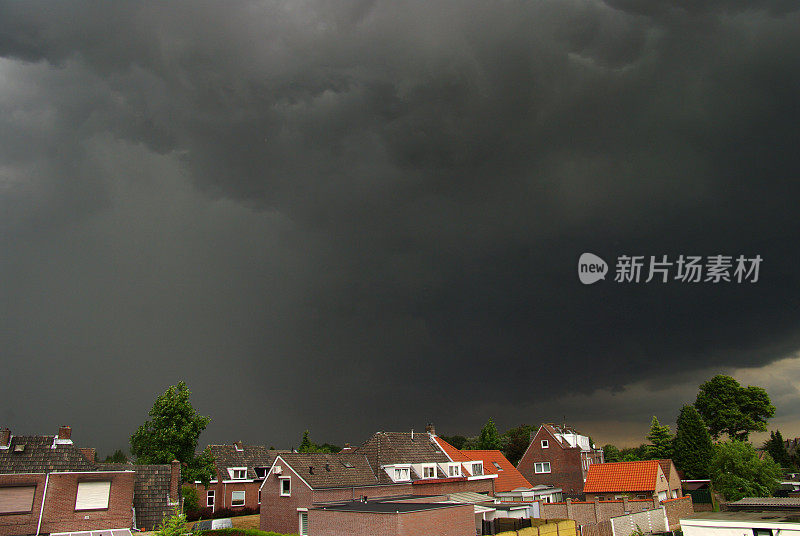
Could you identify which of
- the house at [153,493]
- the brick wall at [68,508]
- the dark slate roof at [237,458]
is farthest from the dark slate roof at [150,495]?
the dark slate roof at [237,458]

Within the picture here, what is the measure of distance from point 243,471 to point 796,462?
122 meters

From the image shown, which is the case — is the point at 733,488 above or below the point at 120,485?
below

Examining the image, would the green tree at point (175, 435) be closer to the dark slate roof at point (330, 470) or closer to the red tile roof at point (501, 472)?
the dark slate roof at point (330, 470)

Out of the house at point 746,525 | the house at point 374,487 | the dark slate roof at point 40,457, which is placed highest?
the dark slate roof at point 40,457

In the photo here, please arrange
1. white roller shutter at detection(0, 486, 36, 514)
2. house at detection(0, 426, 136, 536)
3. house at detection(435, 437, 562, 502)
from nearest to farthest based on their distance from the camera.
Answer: white roller shutter at detection(0, 486, 36, 514) → house at detection(0, 426, 136, 536) → house at detection(435, 437, 562, 502)

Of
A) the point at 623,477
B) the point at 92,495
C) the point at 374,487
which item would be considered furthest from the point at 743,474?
the point at 92,495

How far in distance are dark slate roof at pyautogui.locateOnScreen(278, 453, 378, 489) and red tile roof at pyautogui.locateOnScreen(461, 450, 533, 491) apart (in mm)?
16499

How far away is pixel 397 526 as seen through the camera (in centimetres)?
2538

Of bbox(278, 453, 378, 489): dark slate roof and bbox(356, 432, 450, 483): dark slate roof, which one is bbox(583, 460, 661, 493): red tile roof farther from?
bbox(278, 453, 378, 489): dark slate roof

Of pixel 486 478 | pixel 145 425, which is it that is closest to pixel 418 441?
pixel 486 478

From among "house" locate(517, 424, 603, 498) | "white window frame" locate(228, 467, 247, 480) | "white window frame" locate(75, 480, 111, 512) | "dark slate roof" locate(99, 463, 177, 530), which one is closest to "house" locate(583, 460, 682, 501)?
"house" locate(517, 424, 603, 498)

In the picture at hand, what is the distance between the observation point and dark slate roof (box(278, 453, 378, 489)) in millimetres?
41656

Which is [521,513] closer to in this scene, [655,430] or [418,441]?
[418,441]

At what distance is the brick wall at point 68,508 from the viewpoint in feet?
98.3
